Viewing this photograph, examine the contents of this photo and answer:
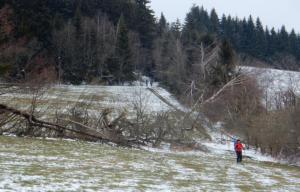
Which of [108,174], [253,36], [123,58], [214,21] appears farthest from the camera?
[214,21]

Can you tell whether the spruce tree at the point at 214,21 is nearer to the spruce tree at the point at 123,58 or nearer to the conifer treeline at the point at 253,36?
the conifer treeline at the point at 253,36

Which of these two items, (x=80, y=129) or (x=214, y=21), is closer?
(x=80, y=129)

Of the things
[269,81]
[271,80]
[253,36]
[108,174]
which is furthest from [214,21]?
[108,174]

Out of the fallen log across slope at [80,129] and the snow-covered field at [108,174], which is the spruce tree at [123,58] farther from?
the snow-covered field at [108,174]

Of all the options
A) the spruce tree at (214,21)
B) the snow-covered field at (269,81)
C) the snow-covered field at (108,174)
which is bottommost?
the snow-covered field at (108,174)

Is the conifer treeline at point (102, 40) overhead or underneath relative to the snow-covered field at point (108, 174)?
overhead

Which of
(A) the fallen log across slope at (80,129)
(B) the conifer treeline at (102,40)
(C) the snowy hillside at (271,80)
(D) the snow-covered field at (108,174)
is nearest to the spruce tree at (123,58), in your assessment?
(B) the conifer treeline at (102,40)

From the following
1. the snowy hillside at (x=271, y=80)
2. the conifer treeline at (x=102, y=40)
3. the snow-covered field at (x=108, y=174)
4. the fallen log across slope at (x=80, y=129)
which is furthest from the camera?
the conifer treeline at (x=102, y=40)

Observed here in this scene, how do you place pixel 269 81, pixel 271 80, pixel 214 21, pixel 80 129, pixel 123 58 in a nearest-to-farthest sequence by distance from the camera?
pixel 80 129 < pixel 271 80 < pixel 269 81 < pixel 123 58 < pixel 214 21

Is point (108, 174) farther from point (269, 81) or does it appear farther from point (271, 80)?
point (269, 81)

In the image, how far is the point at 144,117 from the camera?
112 feet

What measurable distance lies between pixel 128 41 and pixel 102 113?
48044 mm

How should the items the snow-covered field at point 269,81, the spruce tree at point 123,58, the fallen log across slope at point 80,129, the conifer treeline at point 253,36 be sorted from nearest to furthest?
the fallen log across slope at point 80,129, the snow-covered field at point 269,81, the spruce tree at point 123,58, the conifer treeline at point 253,36

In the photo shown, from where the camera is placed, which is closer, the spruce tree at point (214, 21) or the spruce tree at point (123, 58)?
the spruce tree at point (123, 58)
